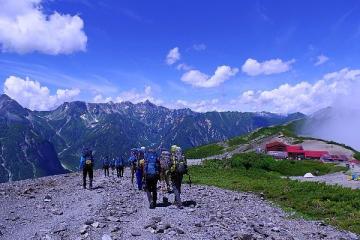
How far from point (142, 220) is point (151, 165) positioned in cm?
401

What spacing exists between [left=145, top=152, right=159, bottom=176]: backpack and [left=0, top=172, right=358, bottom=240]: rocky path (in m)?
1.96

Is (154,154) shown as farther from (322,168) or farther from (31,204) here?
(322,168)

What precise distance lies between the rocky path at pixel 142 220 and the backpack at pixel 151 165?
1958mm

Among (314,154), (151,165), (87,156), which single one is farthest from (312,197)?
(314,154)

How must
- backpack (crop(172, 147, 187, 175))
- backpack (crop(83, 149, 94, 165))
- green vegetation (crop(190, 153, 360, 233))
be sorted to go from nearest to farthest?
backpack (crop(172, 147, 187, 175))
green vegetation (crop(190, 153, 360, 233))
backpack (crop(83, 149, 94, 165))

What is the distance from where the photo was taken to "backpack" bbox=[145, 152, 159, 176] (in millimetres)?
24234

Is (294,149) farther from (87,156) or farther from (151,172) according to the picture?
(151,172)

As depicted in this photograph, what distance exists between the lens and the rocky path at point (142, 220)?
1844cm

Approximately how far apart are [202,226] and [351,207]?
611 inches

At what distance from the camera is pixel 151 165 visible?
2433cm

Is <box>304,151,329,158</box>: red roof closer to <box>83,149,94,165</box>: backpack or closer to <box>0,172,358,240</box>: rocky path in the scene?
<box>0,172,358,240</box>: rocky path

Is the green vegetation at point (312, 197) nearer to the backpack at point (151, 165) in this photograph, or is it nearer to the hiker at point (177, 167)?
the hiker at point (177, 167)

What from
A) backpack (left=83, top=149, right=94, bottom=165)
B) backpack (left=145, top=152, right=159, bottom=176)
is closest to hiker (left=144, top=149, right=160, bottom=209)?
backpack (left=145, top=152, right=159, bottom=176)

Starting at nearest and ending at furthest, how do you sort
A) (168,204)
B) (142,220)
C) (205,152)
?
(142,220) < (168,204) < (205,152)
